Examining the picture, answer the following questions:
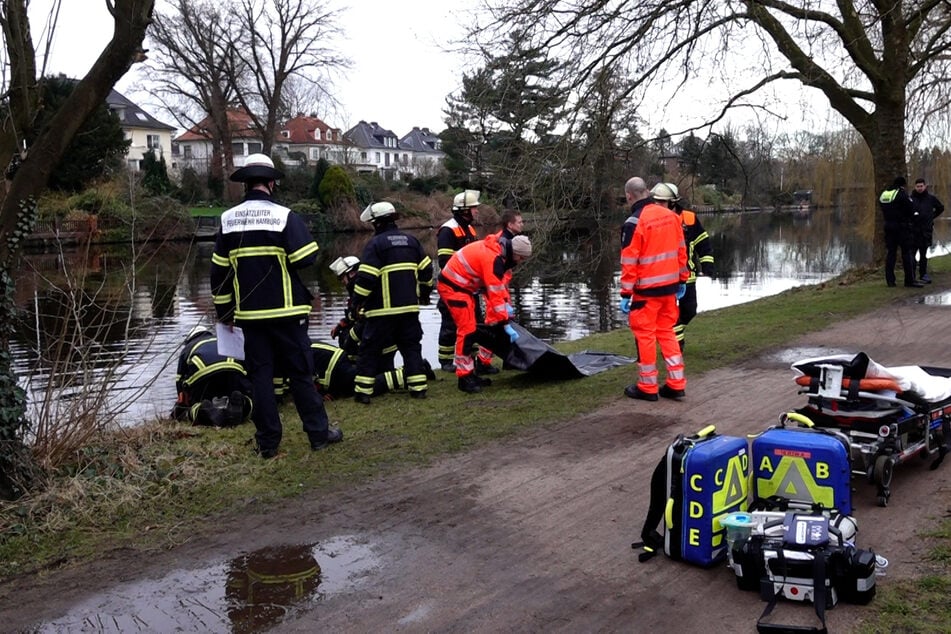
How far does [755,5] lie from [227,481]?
12.1 meters

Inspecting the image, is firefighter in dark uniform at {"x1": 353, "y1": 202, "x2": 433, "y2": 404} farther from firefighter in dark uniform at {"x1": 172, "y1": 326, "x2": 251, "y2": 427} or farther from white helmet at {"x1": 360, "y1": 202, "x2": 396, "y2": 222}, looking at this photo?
firefighter in dark uniform at {"x1": 172, "y1": 326, "x2": 251, "y2": 427}

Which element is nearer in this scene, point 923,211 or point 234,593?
point 234,593

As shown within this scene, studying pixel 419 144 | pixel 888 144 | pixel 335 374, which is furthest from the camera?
pixel 419 144

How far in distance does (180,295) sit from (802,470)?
22.5 m

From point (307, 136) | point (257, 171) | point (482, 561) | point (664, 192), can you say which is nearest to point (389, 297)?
point (257, 171)

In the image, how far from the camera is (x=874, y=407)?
16.9 feet

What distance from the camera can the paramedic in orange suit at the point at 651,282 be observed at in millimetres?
7516

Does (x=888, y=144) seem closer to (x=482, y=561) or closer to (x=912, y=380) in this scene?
(x=912, y=380)

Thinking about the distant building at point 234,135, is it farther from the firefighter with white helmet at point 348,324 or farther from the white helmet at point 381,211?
the white helmet at point 381,211

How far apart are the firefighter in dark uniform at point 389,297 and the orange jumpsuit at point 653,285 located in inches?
82.7

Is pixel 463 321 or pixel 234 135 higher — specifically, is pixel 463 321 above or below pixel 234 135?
below

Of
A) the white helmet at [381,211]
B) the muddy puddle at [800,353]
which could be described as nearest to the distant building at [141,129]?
the white helmet at [381,211]

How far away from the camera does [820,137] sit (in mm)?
27812

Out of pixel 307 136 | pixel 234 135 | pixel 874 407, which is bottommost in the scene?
pixel 874 407
